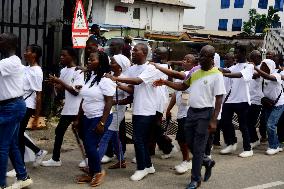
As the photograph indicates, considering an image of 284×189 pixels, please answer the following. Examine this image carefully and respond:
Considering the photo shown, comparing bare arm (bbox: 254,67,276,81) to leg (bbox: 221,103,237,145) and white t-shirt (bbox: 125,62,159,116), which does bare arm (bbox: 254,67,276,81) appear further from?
white t-shirt (bbox: 125,62,159,116)

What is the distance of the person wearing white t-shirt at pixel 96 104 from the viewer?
545cm

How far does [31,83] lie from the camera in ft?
A: 19.1

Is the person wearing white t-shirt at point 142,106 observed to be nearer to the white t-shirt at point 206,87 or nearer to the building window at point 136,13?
the white t-shirt at point 206,87

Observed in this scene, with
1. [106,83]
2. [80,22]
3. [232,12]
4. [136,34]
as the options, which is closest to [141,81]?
[106,83]

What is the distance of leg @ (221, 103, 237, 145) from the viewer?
301 inches

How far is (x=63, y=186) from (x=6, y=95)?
1.42 meters

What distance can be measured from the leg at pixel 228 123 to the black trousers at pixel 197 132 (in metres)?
2.12

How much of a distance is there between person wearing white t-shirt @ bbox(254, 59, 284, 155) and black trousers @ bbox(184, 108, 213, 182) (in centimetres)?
257

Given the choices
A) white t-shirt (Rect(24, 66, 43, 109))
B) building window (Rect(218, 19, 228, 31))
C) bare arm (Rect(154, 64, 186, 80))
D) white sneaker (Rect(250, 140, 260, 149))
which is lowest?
white sneaker (Rect(250, 140, 260, 149))

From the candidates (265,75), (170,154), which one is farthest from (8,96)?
(265,75)

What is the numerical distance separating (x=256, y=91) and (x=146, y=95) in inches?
117

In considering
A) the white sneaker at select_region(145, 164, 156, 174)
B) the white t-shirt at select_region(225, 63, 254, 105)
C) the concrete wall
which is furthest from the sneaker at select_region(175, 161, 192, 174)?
the concrete wall

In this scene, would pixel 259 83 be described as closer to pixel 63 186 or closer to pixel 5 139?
pixel 63 186

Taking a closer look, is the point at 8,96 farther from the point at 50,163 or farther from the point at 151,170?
the point at 151,170
